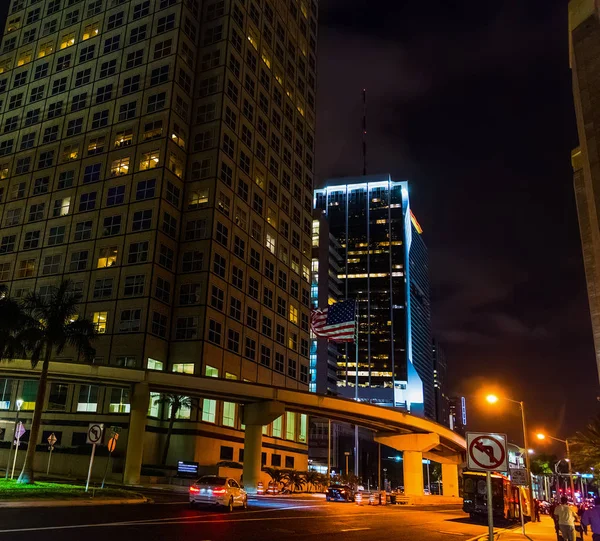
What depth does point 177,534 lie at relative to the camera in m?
15.9

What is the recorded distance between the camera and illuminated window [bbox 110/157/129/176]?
73125 mm

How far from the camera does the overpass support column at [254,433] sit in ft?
171

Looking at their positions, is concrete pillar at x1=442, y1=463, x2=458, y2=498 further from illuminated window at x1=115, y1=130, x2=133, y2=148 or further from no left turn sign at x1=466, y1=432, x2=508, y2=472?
no left turn sign at x1=466, y1=432, x2=508, y2=472

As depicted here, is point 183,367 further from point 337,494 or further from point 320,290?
point 320,290

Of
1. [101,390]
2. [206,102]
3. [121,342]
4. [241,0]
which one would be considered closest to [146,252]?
[121,342]

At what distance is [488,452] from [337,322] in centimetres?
5393

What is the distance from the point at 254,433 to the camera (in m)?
53.0

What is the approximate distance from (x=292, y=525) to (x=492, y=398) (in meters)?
12.5

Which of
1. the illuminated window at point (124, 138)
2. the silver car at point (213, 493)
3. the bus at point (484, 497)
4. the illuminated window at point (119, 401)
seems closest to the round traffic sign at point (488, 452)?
the silver car at point (213, 493)

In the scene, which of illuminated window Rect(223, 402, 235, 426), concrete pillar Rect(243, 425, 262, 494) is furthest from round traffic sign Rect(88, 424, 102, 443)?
illuminated window Rect(223, 402, 235, 426)

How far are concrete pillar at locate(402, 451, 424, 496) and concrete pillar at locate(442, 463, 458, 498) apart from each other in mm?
21185

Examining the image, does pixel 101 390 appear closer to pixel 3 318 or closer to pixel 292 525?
pixel 3 318

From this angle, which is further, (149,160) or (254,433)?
(149,160)

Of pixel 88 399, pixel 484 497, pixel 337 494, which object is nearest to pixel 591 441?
pixel 484 497
